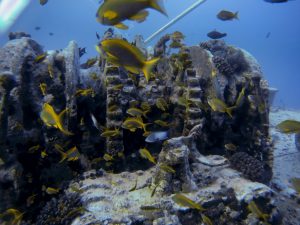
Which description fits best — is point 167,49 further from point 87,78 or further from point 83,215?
point 83,215

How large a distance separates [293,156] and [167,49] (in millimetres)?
5860

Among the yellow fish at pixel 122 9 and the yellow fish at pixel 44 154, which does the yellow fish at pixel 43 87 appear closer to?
the yellow fish at pixel 44 154

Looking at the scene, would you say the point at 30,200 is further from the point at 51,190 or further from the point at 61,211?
the point at 61,211

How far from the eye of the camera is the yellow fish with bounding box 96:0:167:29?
124 inches

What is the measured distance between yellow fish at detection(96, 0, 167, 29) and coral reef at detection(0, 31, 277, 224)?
288cm

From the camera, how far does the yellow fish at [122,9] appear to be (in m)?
3.16

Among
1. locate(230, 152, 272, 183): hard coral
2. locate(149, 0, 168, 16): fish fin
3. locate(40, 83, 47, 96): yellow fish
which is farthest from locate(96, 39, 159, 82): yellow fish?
locate(230, 152, 272, 183): hard coral

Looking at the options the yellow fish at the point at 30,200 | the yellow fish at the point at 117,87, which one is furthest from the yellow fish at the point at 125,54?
the yellow fish at the point at 30,200

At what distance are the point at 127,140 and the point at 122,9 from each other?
162 inches

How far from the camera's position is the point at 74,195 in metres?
5.35

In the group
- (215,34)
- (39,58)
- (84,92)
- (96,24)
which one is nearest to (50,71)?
(39,58)

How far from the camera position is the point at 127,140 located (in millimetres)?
6902

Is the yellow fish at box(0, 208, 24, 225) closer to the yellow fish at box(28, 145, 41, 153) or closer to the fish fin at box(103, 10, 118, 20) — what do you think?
the yellow fish at box(28, 145, 41, 153)

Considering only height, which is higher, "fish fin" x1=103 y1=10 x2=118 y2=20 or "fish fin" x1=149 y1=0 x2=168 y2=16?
"fish fin" x1=149 y1=0 x2=168 y2=16
